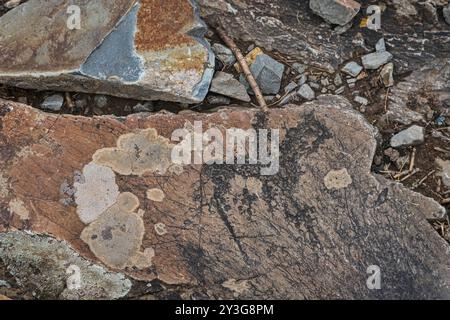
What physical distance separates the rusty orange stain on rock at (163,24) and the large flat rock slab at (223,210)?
432 mm

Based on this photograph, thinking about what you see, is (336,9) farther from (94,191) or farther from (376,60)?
(94,191)

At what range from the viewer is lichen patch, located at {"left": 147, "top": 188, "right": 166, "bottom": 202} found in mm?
2965

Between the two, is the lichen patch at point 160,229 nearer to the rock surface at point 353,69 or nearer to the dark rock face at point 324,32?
the dark rock face at point 324,32

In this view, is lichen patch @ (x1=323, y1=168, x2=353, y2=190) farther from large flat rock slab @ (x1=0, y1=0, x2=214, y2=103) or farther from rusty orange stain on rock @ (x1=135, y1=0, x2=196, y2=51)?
rusty orange stain on rock @ (x1=135, y1=0, x2=196, y2=51)

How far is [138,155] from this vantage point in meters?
2.99

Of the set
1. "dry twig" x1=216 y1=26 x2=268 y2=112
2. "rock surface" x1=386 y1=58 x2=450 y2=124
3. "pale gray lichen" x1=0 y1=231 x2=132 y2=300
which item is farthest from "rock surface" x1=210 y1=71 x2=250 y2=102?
"pale gray lichen" x1=0 y1=231 x2=132 y2=300

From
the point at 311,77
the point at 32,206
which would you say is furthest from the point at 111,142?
the point at 311,77

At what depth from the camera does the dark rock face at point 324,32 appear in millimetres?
3377

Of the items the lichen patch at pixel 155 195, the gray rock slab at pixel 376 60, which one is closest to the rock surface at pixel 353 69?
the gray rock slab at pixel 376 60

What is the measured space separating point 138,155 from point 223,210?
51 cm

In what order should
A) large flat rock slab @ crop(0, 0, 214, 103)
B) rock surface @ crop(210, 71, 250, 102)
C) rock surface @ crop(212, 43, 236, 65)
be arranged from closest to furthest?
large flat rock slab @ crop(0, 0, 214, 103) < rock surface @ crop(210, 71, 250, 102) < rock surface @ crop(212, 43, 236, 65)

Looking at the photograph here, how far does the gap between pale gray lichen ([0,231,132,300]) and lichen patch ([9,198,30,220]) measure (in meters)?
0.09

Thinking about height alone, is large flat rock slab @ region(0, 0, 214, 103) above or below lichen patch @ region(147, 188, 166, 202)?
above

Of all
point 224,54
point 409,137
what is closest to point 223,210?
point 224,54
